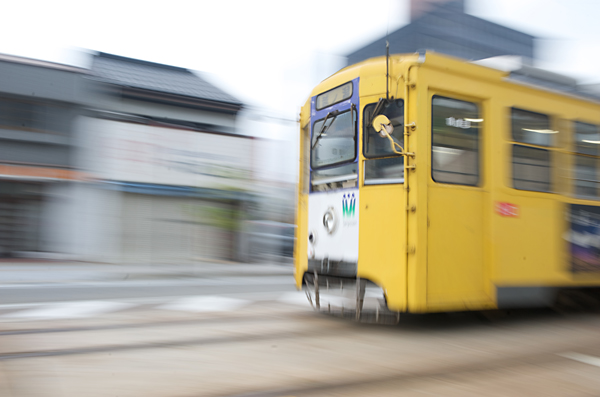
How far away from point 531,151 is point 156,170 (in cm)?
1427

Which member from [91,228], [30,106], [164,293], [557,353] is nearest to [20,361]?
[557,353]

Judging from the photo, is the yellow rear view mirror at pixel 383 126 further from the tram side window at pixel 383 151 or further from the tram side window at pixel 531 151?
the tram side window at pixel 531 151

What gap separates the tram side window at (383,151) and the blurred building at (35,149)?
14169 mm

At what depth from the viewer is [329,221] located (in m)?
6.13

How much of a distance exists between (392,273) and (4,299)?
6.95m

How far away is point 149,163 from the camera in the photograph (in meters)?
17.9

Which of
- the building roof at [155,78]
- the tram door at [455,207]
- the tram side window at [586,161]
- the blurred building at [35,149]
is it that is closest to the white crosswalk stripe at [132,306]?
the tram door at [455,207]

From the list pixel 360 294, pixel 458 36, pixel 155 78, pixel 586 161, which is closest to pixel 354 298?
pixel 360 294

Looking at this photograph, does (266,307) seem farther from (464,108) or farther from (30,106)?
(30,106)

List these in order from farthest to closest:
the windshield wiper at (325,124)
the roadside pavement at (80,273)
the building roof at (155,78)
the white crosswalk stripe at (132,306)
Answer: the building roof at (155,78), the roadside pavement at (80,273), the white crosswalk stripe at (132,306), the windshield wiper at (325,124)

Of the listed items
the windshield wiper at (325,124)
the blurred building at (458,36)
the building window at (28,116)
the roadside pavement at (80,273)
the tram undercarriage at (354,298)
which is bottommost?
the roadside pavement at (80,273)

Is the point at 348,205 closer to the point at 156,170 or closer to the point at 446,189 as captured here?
the point at 446,189

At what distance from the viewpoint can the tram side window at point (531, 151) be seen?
19.6 feet

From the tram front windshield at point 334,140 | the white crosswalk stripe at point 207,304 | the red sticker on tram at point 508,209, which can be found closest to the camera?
the red sticker on tram at point 508,209
